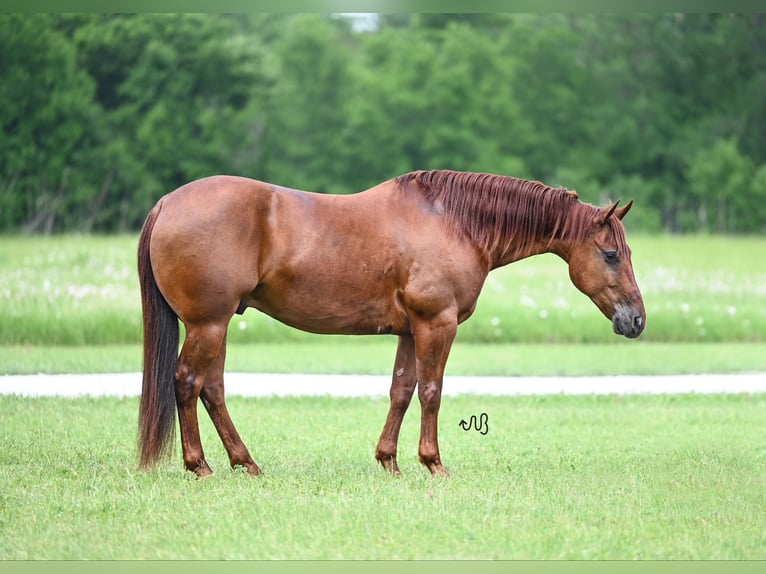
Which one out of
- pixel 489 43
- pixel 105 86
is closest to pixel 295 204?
pixel 105 86

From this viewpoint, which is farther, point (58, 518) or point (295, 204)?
point (295, 204)

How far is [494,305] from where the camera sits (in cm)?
1867

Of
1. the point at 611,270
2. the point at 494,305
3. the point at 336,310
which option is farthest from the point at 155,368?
the point at 494,305

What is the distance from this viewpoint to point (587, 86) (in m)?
44.4

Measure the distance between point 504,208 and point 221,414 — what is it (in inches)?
97.6

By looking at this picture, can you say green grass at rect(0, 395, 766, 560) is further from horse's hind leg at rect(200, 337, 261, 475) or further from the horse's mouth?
the horse's mouth

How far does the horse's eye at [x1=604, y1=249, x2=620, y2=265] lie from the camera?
7996 mm

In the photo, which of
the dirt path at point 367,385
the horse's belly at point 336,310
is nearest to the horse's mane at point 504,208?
the horse's belly at point 336,310

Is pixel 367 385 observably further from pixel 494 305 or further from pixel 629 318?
pixel 494 305

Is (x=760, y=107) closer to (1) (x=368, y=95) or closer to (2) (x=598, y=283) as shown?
(1) (x=368, y=95)

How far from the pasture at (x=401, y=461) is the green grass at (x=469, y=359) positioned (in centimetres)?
5

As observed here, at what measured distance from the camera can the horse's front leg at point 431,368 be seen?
7.78 metres

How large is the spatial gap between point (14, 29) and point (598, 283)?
27.5m

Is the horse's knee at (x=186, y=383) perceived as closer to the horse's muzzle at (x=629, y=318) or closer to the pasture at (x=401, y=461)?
the pasture at (x=401, y=461)
